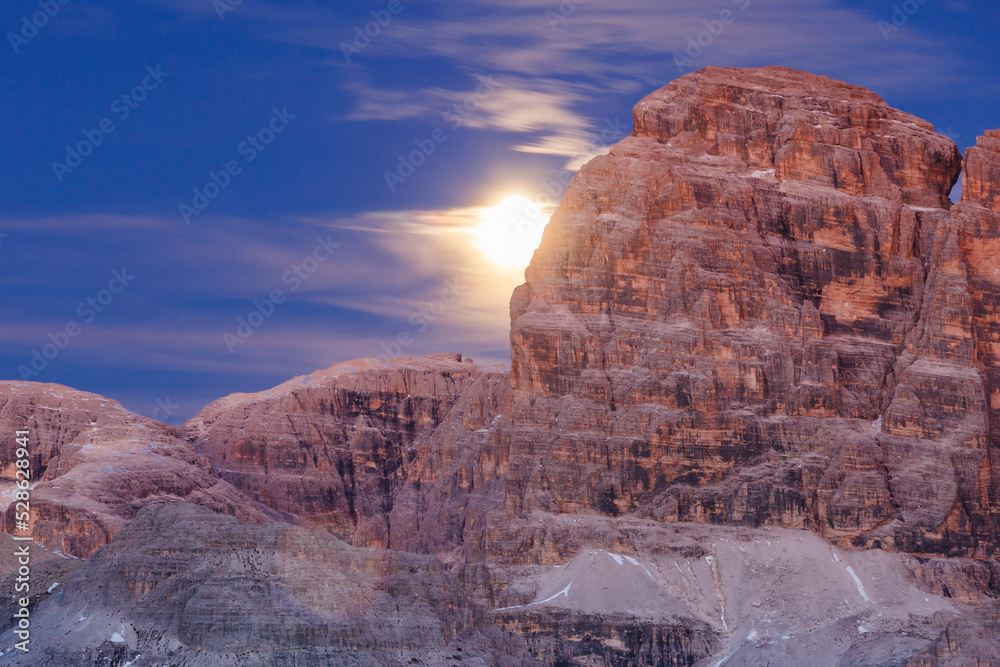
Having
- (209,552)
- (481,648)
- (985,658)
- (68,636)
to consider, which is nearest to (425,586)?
(481,648)

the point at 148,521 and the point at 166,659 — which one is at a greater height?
the point at 148,521

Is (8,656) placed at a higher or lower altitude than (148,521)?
lower

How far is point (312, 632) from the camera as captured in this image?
16200 cm

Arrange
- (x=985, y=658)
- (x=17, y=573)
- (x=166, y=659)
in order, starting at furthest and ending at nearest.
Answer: (x=985, y=658)
(x=17, y=573)
(x=166, y=659)

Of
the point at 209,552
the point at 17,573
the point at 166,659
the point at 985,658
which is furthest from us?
the point at 985,658

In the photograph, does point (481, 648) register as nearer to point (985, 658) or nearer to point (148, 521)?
point (148, 521)

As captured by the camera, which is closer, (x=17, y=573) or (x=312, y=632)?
(x=312, y=632)

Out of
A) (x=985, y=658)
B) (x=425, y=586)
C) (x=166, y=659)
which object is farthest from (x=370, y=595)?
(x=985, y=658)

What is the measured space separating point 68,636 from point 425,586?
31338mm

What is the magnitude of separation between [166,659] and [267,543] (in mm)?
17089

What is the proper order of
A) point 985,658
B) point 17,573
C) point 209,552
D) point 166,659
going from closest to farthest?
1. point 166,659
2. point 209,552
3. point 17,573
4. point 985,658

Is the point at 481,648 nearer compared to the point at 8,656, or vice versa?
the point at 8,656

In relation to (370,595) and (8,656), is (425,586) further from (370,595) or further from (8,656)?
(8,656)

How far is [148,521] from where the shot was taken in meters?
175
